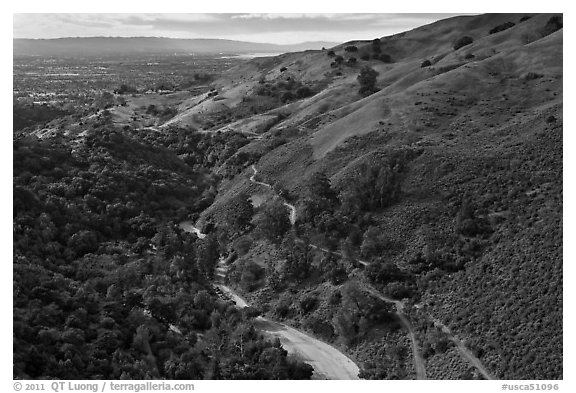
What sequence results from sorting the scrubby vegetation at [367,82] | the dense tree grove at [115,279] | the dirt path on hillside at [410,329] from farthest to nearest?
the scrubby vegetation at [367,82]
the dirt path on hillside at [410,329]
the dense tree grove at [115,279]

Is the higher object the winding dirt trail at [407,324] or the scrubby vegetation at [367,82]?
the scrubby vegetation at [367,82]

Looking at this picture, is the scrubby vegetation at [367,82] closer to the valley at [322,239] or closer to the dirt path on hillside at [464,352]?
the valley at [322,239]

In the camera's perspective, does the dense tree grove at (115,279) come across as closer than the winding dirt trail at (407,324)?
Yes

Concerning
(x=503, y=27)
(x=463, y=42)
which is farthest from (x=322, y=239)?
(x=503, y=27)

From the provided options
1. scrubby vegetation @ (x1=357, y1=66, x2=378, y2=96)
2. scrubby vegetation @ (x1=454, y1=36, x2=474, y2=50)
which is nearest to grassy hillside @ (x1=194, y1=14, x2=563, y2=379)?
scrubby vegetation @ (x1=357, y1=66, x2=378, y2=96)

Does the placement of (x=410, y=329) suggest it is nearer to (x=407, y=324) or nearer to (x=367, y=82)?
(x=407, y=324)

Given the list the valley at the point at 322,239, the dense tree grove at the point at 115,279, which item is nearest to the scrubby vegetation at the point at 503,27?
the valley at the point at 322,239

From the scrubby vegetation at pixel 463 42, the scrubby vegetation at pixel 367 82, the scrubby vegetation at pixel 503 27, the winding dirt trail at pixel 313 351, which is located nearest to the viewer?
the winding dirt trail at pixel 313 351

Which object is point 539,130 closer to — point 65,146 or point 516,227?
point 516,227

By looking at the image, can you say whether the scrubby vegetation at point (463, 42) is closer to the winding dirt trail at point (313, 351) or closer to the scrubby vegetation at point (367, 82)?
the scrubby vegetation at point (367, 82)

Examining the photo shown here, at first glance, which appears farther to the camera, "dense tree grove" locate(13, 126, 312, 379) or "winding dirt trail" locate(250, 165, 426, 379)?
"winding dirt trail" locate(250, 165, 426, 379)

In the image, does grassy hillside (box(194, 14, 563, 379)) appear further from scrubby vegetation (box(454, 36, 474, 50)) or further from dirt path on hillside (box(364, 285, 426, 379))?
scrubby vegetation (box(454, 36, 474, 50))

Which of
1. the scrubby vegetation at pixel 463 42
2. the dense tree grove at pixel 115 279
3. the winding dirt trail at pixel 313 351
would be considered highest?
the scrubby vegetation at pixel 463 42
